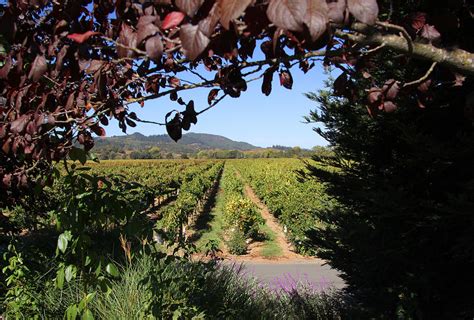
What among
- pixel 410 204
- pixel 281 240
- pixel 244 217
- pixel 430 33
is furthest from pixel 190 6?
pixel 281 240

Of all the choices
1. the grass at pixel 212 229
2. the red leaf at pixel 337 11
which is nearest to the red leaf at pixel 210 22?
the red leaf at pixel 337 11

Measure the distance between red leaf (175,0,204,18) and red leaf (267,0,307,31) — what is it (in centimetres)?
14

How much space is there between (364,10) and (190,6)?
329 millimetres

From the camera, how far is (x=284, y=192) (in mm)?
16828

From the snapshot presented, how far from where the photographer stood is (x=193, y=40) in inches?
27.3

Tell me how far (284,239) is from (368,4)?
13516mm

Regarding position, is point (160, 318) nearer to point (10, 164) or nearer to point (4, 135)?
point (4, 135)

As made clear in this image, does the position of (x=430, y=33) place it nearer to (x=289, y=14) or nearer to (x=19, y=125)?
(x=289, y=14)

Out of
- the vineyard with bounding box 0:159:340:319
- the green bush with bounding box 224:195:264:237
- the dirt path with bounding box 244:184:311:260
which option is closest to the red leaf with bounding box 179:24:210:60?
the vineyard with bounding box 0:159:340:319

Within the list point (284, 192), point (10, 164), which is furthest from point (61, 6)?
point (284, 192)

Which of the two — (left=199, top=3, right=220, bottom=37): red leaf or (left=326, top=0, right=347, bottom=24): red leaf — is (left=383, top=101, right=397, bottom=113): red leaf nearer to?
(left=326, top=0, right=347, bottom=24): red leaf

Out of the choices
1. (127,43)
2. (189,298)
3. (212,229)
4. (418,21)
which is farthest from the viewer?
(212,229)

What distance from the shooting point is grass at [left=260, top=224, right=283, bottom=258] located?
11.8 meters

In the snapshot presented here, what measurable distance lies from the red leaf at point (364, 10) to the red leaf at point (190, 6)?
284mm
